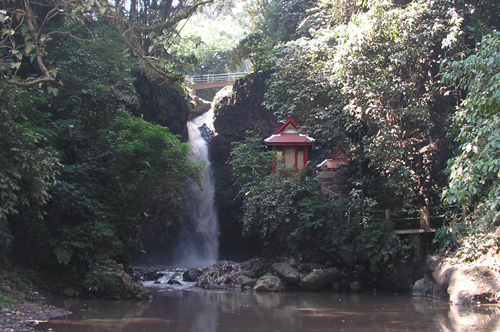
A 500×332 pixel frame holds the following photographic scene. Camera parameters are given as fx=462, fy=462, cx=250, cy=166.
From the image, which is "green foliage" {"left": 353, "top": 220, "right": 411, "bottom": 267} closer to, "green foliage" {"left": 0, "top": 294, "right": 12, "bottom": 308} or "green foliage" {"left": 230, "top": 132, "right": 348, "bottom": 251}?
"green foliage" {"left": 230, "top": 132, "right": 348, "bottom": 251}

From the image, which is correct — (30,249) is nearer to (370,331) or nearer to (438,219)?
(370,331)

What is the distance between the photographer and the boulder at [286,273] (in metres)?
14.5

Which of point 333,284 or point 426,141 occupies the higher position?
point 426,141

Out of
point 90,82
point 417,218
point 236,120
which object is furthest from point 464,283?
point 236,120

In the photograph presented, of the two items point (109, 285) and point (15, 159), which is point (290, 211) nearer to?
point (109, 285)

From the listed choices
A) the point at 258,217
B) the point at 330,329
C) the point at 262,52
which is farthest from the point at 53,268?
the point at 262,52

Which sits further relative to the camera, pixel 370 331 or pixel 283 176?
pixel 283 176

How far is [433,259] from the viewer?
12.9 m

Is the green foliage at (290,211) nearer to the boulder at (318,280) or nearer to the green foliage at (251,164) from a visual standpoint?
the green foliage at (251,164)

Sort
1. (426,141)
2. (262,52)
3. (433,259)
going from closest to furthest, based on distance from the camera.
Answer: (433,259)
(426,141)
(262,52)

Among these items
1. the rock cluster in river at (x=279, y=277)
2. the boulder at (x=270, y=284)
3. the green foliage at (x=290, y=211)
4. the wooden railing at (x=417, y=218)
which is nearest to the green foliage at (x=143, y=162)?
the green foliage at (x=290, y=211)

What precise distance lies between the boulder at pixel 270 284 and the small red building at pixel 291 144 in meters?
5.09

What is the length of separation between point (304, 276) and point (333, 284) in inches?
36.5

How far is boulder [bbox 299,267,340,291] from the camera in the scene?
14.2 meters
